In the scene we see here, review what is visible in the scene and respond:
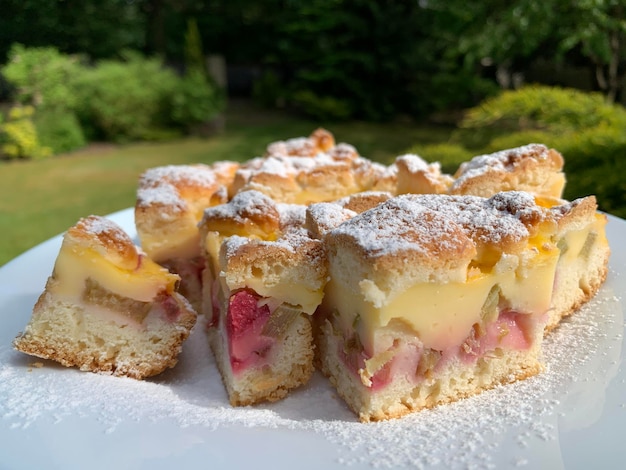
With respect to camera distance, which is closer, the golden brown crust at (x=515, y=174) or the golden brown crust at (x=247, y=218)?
the golden brown crust at (x=247, y=218)

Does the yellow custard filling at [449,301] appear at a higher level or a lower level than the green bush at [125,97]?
higher

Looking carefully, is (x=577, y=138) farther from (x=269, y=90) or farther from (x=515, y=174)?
(x=269, y=90)

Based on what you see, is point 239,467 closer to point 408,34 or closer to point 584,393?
point 584,393

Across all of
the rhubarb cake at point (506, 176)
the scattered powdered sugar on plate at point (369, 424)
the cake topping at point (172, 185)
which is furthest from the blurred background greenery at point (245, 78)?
the scattered powdered sugar on plate at point (369, 424)

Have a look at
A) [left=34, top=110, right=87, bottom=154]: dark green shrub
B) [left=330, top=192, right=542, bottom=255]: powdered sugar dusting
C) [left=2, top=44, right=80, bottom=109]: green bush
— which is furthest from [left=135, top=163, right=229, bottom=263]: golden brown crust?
[left=34, top=110, right=87, bottom=154]: dark green shrub

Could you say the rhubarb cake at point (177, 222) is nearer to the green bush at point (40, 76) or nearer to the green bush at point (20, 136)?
the green bush at point (20, 136)

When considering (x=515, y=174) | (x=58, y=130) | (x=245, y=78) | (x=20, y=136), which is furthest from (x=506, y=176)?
(x=245, y=78)

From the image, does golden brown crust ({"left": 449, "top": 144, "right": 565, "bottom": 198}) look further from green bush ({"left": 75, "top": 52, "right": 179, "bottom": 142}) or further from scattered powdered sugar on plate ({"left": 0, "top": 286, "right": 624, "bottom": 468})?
green bush ({"left": 75, "top": 52, "right": 179, "bottom": 142})
